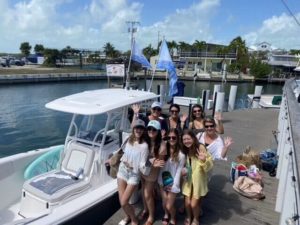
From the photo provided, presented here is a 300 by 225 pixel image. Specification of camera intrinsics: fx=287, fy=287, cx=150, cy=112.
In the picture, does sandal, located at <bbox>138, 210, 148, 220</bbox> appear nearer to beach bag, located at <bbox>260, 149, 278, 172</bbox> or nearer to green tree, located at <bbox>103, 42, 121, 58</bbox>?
beach bag, located at <bbox>260, 149, 278, 172</bbox>

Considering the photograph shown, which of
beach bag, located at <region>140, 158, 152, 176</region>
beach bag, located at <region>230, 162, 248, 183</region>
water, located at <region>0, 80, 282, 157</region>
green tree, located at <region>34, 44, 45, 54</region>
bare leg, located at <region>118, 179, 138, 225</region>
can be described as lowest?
water, located at <region>0, 80, 282, 157</region>

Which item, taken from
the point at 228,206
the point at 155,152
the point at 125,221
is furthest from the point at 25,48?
the point at 155,152

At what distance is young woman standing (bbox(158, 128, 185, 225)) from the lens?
4.07m

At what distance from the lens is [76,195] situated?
17.5 feet

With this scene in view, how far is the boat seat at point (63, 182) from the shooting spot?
505 cm

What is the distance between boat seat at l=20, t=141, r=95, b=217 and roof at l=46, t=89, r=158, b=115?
893 millimetres

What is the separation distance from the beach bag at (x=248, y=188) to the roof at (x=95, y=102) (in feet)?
8.89

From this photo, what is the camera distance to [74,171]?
5.80m

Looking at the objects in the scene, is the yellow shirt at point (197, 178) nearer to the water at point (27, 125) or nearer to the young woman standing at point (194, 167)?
the young woman standing at point (194, 167)

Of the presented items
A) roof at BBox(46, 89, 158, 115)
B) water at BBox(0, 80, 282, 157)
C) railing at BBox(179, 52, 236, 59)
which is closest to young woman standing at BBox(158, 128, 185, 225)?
roof at BBox(46, 89, 158, 115)

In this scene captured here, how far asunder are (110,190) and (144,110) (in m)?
2.18

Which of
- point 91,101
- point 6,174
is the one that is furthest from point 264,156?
point 6,174

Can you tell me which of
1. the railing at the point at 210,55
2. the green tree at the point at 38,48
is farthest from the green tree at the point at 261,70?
the green tree at the point at 38,48

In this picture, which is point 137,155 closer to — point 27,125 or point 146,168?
point 146,168
